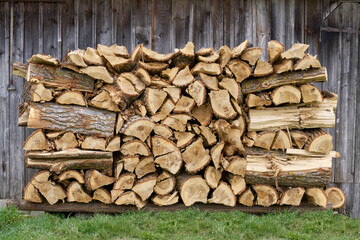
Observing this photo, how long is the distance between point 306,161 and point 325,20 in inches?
95.7

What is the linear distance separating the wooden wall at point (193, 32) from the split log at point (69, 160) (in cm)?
104

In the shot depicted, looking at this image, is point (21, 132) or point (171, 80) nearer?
point (171, 80)

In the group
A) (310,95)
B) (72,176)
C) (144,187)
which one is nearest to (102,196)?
(72,176)

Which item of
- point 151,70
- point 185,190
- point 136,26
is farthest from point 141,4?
point 185,190

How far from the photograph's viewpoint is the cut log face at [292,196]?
177 inches

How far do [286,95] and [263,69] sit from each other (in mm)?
468

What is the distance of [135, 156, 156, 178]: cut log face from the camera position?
4434 mm

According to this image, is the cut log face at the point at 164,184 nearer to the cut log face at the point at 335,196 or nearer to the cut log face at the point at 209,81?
the cut log face at the point at 209,81

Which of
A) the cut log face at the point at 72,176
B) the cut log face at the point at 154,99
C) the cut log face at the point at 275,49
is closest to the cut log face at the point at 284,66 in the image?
the cut log face at the point at 275,49

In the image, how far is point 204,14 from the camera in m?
5.32

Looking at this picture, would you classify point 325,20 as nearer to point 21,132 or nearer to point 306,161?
point 306,161

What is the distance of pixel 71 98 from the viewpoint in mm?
4316

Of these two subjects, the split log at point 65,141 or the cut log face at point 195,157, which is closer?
the split log at point 65,141

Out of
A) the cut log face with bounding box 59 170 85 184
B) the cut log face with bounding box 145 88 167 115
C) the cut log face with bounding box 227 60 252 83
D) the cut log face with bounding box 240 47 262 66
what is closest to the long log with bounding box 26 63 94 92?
the cut log face with bounding box 145 88 167 115
